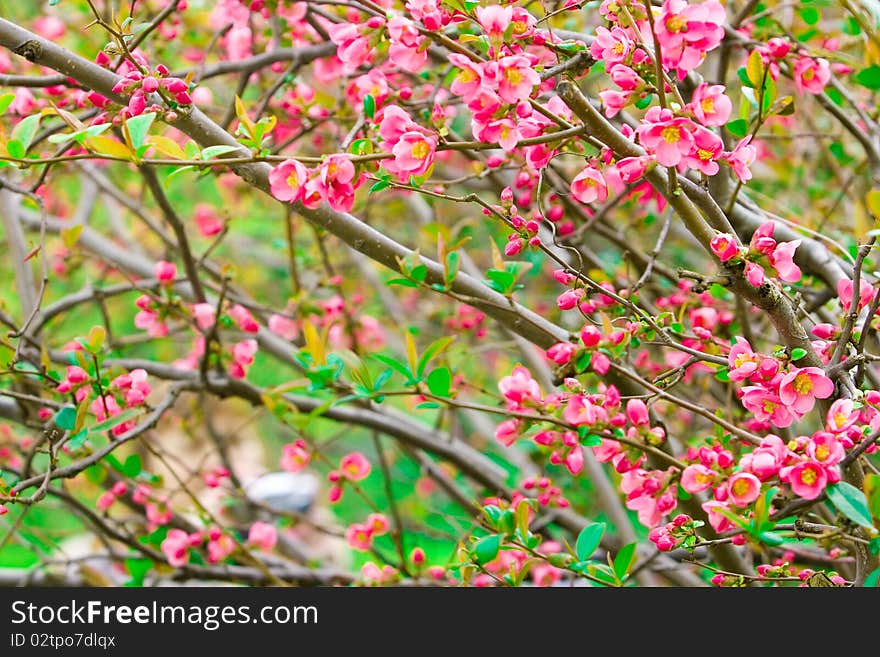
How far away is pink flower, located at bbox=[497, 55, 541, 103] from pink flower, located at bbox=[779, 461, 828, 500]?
0.47 meters

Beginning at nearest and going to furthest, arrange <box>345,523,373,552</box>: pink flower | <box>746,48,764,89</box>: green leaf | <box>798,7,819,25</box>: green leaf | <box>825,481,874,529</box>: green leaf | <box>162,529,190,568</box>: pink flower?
<box>825,481,874,529</box>: green leaf → <box>746,48,764,89</box>: green leaf → <box>798,7,819,25</box>: green leaf → <box>162,529,190,568</box>: pink flower → <box>345,523,373,552</box>: pink flower

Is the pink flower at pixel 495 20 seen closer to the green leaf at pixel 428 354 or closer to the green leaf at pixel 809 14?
the green leaf at pixel 428 354

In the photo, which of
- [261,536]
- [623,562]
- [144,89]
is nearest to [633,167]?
[623,562]

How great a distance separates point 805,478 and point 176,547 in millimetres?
1277

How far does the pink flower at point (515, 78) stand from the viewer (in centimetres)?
88

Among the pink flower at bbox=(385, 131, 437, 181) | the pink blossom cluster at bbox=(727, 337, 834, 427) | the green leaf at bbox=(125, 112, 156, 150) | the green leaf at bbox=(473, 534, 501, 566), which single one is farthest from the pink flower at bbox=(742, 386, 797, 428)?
the green leaf at bbox=(125, 112, 156, 150)

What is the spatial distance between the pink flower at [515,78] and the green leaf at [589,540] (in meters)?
0.52

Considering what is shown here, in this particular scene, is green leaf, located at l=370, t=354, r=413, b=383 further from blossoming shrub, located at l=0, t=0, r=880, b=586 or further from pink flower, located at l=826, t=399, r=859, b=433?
pink flower, located at l=826, t=399, r=859, b=433

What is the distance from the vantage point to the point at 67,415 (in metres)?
1.25

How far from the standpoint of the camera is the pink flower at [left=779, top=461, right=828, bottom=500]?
0.85 metres
